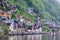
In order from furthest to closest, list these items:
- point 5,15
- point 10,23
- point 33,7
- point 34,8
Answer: point 33,7 < point 34,8 < point 5,15 < point 10,23

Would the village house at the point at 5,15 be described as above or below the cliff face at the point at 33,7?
below

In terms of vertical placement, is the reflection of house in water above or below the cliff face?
below

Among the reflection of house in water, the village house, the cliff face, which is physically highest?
the cliff face

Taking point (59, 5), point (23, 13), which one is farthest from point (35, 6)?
point (59, 5)

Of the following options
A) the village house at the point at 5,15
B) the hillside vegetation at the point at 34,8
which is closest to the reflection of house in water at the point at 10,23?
the village house at the point at 5,15

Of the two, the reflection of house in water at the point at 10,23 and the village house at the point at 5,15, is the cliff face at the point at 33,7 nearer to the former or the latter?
the village house at the point at 5,15

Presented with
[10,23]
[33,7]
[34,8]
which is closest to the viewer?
[10,23]

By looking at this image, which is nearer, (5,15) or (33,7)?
(5,15)

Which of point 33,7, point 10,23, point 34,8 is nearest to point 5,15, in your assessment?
point 10,23

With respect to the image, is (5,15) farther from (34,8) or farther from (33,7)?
(33,7)

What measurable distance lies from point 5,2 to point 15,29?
7.83 metres

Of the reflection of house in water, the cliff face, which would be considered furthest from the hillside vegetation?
the reflection of house in water

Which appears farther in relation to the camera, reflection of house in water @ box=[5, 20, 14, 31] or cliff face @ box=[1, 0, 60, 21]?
cliff face @ box=[1, 0, 60, 21]

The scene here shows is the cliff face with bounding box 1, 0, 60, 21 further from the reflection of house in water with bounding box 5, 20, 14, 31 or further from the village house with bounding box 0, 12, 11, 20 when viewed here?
the reflection of house in water with bounding box 5, 20, 14, 31
